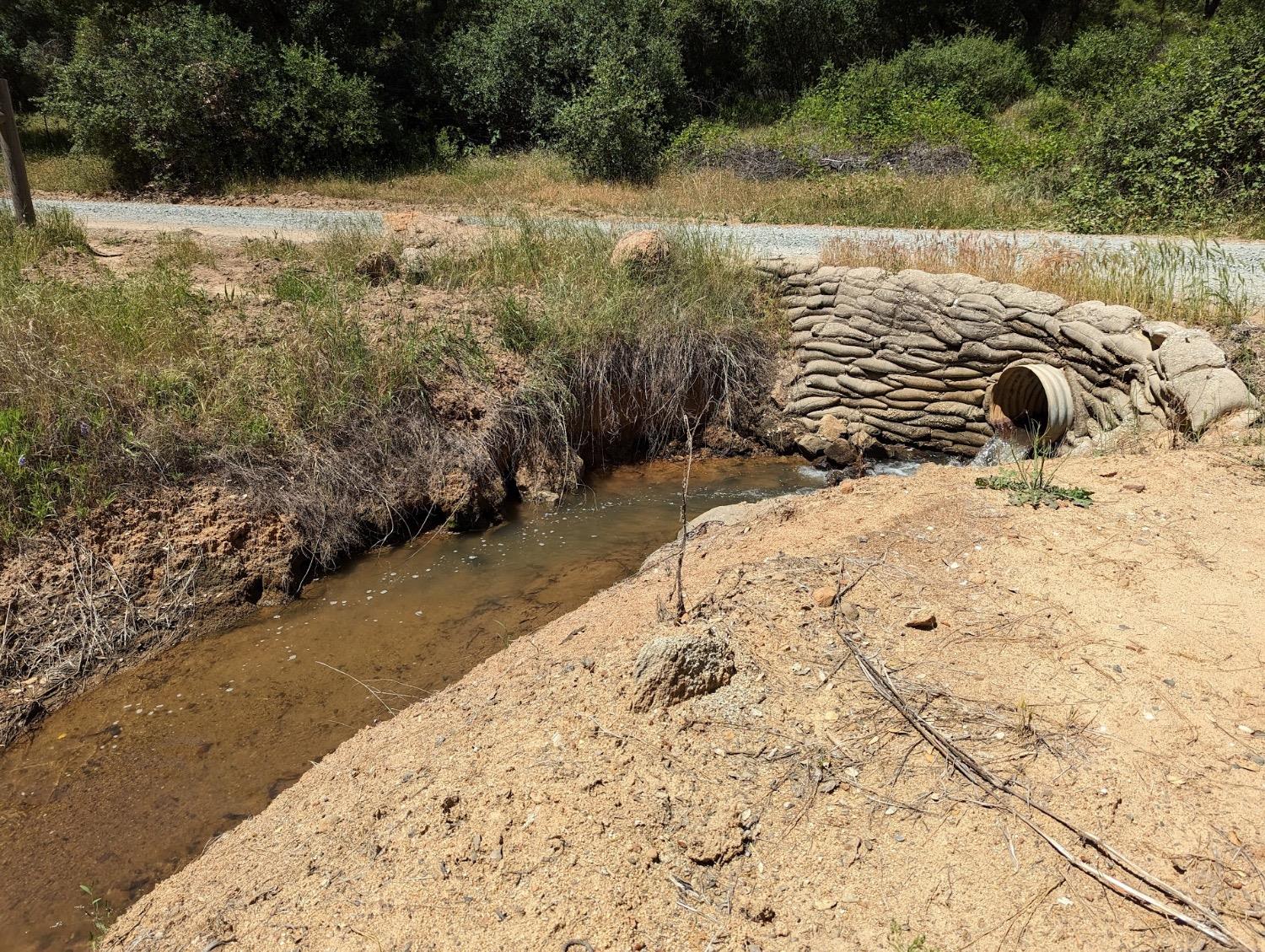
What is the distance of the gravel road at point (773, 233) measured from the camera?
24.3 feet

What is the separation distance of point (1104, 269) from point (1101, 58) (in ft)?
46.0

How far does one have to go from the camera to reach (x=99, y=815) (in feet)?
12.0

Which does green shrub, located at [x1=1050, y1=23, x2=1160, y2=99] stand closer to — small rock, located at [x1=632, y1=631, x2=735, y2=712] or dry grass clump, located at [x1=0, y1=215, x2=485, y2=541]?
dry grass clump, located at [x1=0, y1=215, x2=485, y2=541]

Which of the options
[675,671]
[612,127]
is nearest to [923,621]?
[675,671]

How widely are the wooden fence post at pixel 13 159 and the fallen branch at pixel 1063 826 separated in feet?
27.1

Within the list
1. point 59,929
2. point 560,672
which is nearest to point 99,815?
point 59,929

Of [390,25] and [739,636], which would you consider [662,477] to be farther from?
[390,25]

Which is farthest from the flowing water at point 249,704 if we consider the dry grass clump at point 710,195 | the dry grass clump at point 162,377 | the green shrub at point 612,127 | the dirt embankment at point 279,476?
the green shrub at point 612,127

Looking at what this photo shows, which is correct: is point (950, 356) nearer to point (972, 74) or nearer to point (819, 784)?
point (819, 784)

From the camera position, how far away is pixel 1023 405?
745 centimetres

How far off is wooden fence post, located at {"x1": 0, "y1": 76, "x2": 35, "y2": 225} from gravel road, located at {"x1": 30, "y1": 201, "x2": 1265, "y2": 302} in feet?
6.08

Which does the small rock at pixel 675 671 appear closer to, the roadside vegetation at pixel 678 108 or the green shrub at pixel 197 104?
the roadside vegetation at pixel 678 108

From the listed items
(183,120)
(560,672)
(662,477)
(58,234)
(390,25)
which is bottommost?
(662,477)

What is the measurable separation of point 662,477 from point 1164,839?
5.35 m
